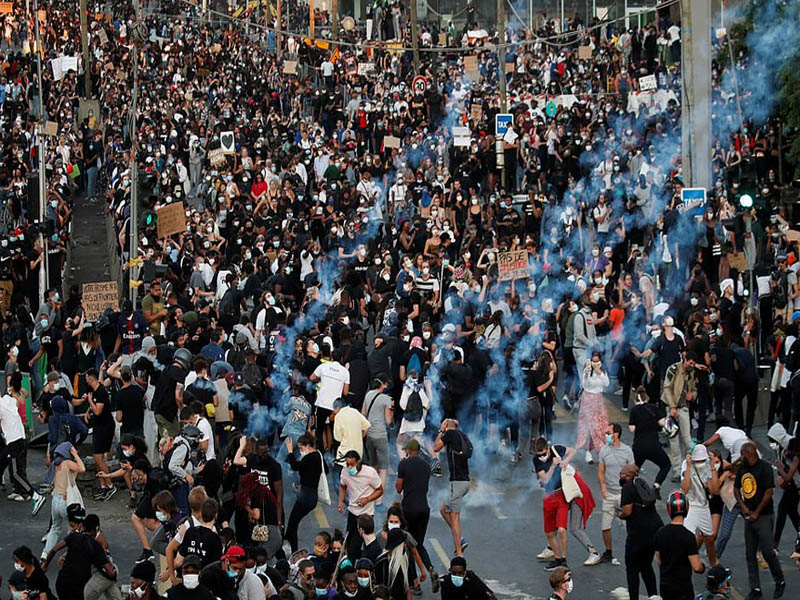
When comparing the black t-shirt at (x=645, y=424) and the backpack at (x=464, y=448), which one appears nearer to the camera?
the backpack at (x=464, y=448)

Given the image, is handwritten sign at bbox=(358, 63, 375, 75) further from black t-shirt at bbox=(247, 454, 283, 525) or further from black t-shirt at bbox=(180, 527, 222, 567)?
black t-shirt at bbox=(180, 527, 222, 567)

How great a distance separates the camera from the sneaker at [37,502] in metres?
16.8

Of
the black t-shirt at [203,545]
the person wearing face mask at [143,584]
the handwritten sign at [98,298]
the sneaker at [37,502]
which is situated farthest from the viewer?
the handwritten sign at [98,298]

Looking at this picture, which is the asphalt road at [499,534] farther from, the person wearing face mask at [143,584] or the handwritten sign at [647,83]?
the handwritten sign at [647,83]

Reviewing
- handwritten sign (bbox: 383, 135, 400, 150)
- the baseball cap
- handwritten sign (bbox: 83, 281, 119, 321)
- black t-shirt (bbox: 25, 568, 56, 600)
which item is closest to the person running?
the baseball cap

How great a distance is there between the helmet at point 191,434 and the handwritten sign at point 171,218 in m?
9.39

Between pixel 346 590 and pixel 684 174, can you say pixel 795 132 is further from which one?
pixel 346 590

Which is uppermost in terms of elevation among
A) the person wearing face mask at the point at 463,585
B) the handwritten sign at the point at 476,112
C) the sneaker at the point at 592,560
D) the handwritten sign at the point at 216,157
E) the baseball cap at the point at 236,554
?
the handwritten sign at the point at 476,112

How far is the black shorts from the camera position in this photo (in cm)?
1775

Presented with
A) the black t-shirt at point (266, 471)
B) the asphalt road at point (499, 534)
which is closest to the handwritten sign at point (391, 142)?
the asphalt road at point (499, 534)

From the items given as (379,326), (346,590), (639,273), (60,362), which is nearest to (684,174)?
(639,273)

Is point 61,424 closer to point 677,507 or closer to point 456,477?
point 456,477

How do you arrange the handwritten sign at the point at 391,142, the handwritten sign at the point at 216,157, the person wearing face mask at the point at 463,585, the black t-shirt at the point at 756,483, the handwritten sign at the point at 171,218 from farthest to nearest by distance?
1. the handwritten sign at the point at 391,142
2. the handwritten sign at the point at 216,157
3. the handwritten sign at the point at 171,218
4. the black t-shirt at the point at 756,483
5. the person wearing face mask at the point at 463,585

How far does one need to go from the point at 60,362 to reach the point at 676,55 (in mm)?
19662
